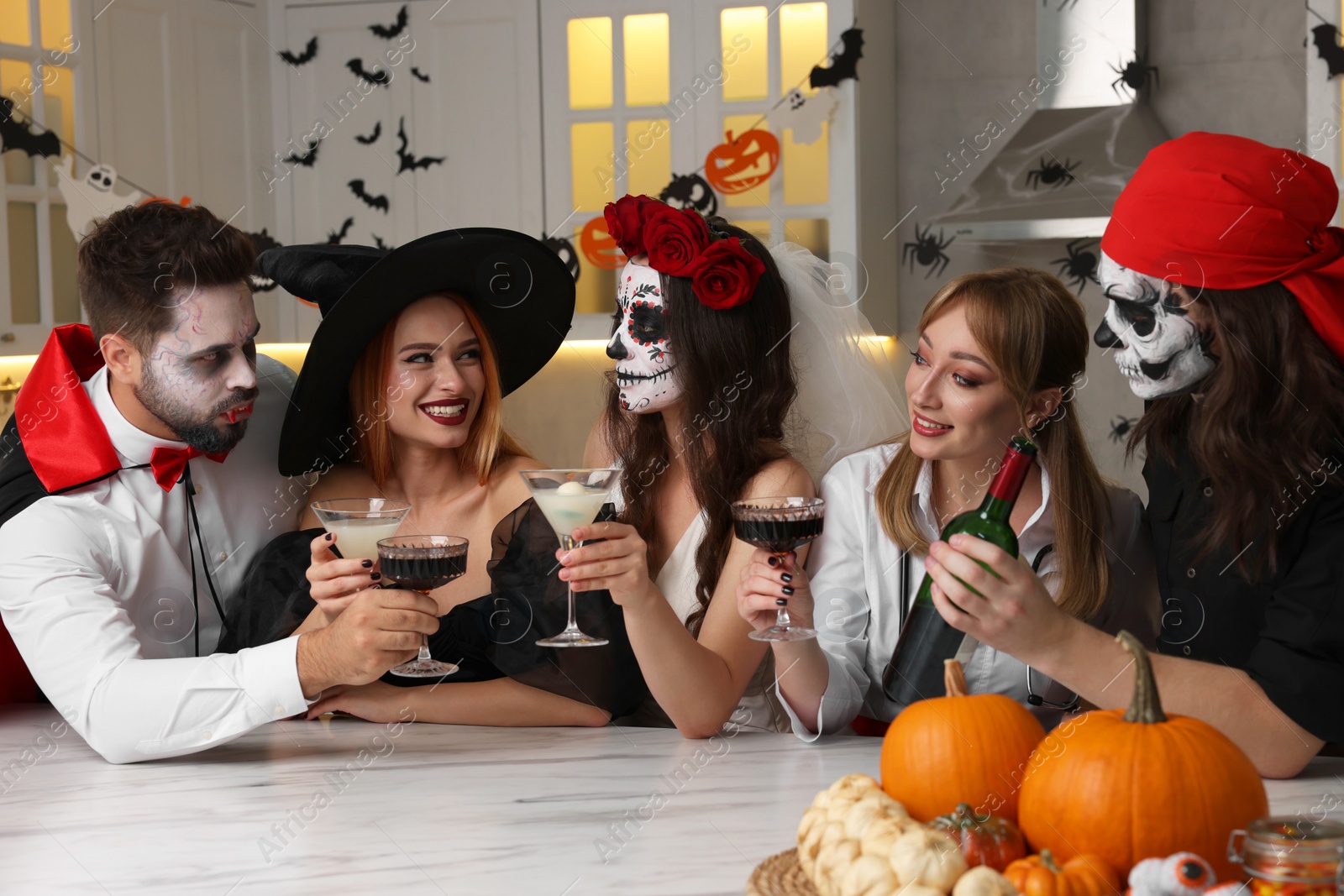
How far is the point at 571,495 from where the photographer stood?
1903 mm

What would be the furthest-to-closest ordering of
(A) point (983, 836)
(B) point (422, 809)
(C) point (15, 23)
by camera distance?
(C) point (15, 23) → (B) point (422, 809) → (A) point (983, 836)

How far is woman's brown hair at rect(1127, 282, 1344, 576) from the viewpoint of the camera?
178 cm

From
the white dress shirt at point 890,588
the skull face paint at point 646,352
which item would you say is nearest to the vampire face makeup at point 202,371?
the skull face paint at point 646,352

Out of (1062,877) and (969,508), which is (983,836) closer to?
(1062,877)

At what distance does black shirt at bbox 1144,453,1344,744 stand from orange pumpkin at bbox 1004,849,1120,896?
0.74 metres

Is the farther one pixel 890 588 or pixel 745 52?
pixel 745 52

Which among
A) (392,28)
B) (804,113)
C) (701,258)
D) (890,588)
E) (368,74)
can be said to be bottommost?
(890,588)

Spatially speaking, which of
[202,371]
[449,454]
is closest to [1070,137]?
[449,454]

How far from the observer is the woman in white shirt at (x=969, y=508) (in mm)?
2049

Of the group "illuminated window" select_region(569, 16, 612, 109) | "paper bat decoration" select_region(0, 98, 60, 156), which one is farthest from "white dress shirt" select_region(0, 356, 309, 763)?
"illuminated window" select_region(569, 16, 612, 109)

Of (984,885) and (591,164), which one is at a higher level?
(591,164)

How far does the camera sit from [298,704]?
6.27 ft

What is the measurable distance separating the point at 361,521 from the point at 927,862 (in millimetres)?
1118

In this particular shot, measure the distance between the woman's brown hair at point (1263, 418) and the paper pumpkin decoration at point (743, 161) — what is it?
2.94 metres
